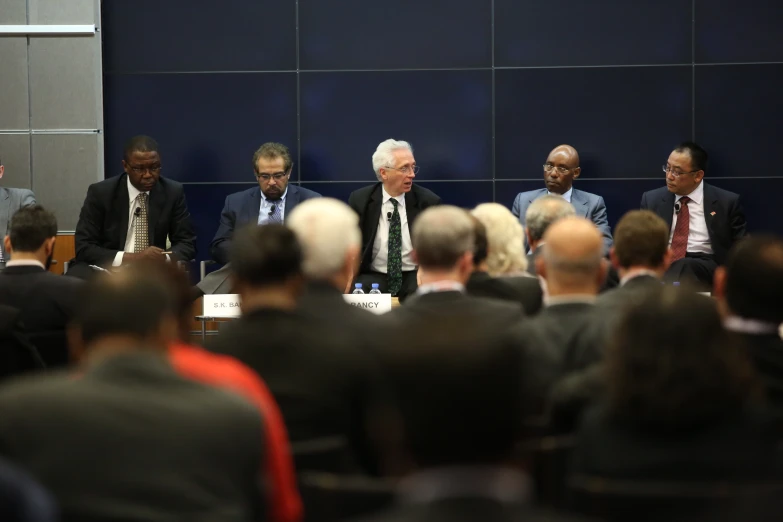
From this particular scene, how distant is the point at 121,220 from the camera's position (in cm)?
679

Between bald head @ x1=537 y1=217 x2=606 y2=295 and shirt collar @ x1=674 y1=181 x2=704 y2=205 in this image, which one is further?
shirt collar @ x1=674 y1=181 x2=704 y2=205

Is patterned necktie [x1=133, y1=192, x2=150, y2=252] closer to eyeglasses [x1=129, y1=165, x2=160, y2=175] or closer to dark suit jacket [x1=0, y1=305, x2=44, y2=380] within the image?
eyeglasses [x1=129, y1=165, x2=160, y2=175]

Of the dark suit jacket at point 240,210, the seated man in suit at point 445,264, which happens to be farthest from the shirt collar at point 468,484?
the dark suit jacket at point 240,210

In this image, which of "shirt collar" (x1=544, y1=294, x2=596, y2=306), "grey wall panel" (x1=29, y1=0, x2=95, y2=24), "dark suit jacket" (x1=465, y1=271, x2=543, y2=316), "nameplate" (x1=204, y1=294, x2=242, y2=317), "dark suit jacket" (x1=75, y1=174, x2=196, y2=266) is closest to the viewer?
"shirt collar" (x1=544, y1=294, x2=596, y2=306)

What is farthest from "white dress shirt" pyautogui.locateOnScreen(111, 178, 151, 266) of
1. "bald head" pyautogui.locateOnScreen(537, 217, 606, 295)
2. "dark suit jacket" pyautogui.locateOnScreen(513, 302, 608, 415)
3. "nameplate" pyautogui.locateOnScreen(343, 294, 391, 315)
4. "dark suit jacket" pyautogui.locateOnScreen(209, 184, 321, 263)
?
"dark suit jacket" pyautogui.locateOnScreen(513, 302, 608, 415)

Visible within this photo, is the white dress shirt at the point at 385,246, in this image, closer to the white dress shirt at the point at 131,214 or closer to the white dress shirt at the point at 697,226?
the white dress shirt at the point at 131,214

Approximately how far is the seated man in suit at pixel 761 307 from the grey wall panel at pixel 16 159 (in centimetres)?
650

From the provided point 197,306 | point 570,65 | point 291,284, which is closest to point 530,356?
point 291,284

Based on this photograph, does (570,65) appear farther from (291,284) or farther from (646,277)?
(291,284)

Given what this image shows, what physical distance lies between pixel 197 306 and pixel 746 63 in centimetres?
451

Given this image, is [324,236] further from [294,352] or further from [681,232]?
[681,232]

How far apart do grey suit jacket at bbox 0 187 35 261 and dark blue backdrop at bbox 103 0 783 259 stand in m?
1.20

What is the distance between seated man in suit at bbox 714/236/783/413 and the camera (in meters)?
Answer: 2.48

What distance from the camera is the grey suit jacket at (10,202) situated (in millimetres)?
6832
